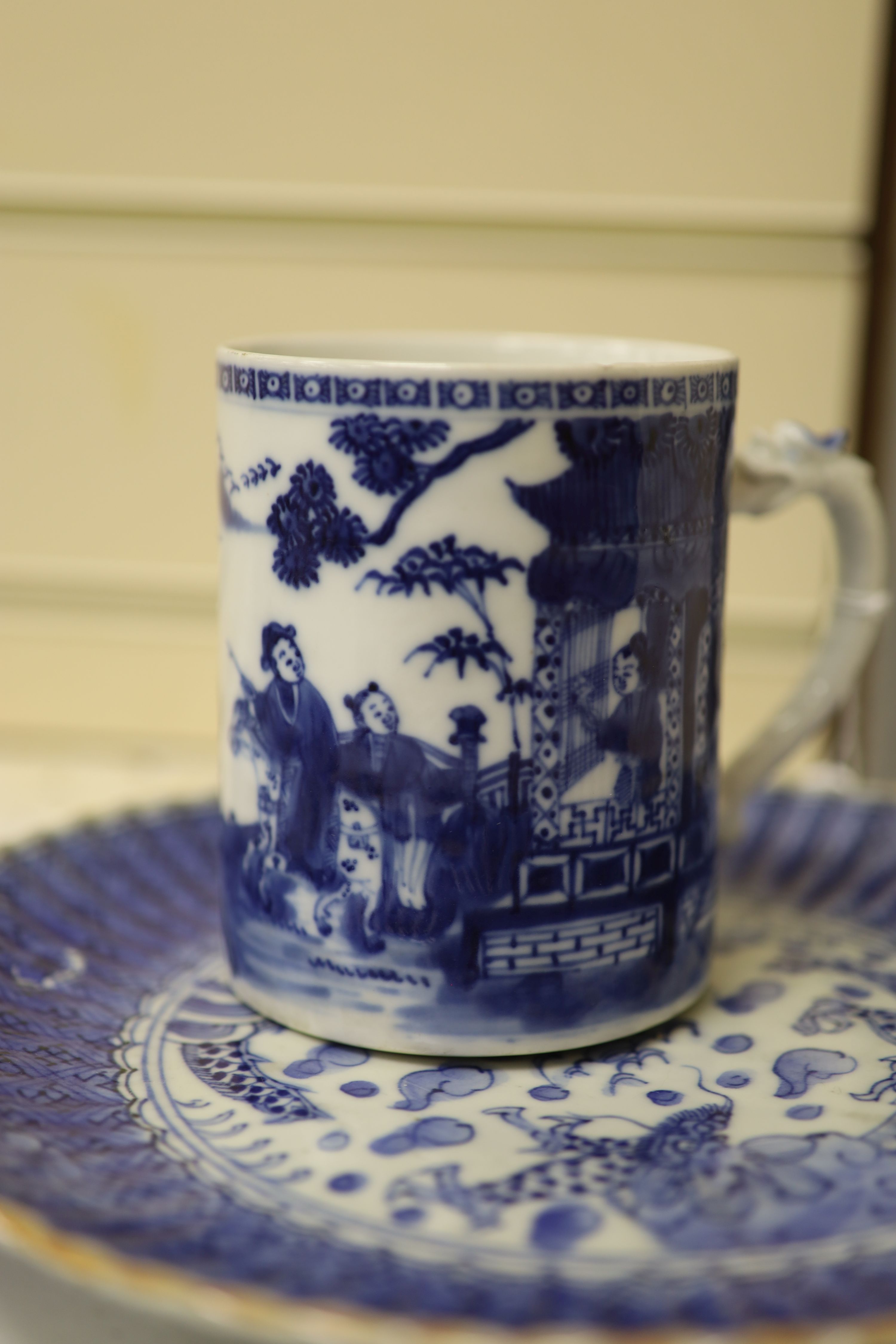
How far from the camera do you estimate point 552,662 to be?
0.39 m

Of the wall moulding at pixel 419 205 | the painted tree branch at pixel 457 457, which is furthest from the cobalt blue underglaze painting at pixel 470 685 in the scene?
the wall moulding at pixel 419 205

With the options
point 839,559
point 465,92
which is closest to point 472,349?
point 839,559

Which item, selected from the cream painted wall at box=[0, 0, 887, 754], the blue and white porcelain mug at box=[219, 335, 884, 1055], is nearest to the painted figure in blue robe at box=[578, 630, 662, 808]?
the blue and white porcelain mug at box=[219, 335, 884, 1055]

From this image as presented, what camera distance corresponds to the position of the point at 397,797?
39 centimetres

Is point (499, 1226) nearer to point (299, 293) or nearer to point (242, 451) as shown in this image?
point (242, 451)

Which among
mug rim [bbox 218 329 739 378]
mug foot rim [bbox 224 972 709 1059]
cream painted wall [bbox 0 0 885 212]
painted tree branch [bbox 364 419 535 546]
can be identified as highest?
cream painted wall [bbox 0 0 885 212]

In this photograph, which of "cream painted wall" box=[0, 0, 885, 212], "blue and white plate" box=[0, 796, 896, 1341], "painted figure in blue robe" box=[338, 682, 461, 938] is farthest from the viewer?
"cream painted wall" box=[0, 0, 885, 212]

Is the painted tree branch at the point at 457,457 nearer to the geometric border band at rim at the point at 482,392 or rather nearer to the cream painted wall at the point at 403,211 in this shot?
the geometric border band at rim at the point at 482,392

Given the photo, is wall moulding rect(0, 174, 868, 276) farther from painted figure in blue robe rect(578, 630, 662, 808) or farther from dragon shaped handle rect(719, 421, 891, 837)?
painted figure in blue robe rect(578, 630, 662, 808)

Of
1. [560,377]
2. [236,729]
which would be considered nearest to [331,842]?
[236,729]

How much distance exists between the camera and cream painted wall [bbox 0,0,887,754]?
0.71 metres

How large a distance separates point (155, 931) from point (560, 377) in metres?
0.29

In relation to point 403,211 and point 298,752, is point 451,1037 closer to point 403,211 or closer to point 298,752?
point 298,752

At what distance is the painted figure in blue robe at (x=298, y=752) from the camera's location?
15.7 inches
